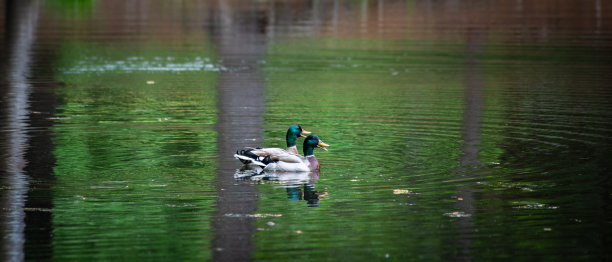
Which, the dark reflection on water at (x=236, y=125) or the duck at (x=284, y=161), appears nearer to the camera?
the dark reflection on water at (x=236, y=125)

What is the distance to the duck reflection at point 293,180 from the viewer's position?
11.3 meters

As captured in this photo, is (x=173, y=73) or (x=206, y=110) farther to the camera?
(x=173, y=73)

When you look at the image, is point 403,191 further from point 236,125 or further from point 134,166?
point 236,125

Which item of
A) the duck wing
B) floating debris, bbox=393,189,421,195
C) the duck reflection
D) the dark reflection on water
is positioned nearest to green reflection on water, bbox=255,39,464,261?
floating debris, bbox=393,189,421,195

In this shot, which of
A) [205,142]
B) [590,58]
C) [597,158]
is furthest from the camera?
[590,58]

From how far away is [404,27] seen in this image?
153 ft

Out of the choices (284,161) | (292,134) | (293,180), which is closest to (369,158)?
(292,134)

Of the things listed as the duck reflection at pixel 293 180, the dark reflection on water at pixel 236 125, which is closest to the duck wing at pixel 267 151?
the duck reflection at pixel 293 180

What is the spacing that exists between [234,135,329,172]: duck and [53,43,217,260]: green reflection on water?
70cm

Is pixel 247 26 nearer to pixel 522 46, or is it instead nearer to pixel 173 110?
pixel 522 46

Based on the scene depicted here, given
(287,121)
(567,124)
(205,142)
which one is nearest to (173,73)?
(287,121)

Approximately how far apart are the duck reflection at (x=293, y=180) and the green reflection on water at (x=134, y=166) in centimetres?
63

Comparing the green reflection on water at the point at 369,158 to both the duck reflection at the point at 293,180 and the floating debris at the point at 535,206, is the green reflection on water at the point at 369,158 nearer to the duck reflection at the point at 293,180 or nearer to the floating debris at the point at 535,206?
the duck reflection at the point at 293,180

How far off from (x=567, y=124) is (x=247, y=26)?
30.7m
